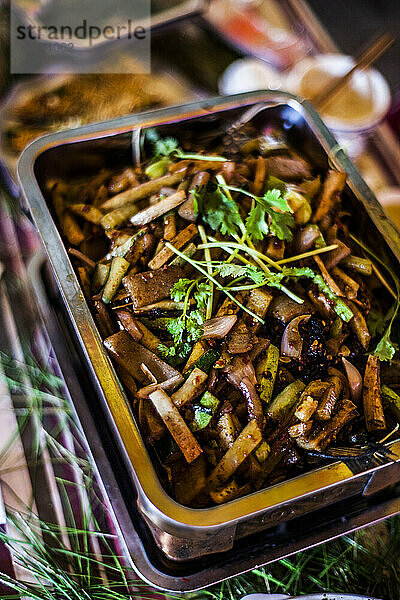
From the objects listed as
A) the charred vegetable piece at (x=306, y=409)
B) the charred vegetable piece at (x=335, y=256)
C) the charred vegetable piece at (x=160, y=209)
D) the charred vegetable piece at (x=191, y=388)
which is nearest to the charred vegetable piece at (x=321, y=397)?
the charred vegetable piece at (x=306, y=409)

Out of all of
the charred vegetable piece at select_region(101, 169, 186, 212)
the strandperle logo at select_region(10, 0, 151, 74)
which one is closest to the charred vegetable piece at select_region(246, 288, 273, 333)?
the charred vegetable piece at select_region(101, 169, 186, 212)

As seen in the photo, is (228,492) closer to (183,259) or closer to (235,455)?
(235,455)

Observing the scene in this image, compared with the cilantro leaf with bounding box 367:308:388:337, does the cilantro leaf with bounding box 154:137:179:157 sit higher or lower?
higher

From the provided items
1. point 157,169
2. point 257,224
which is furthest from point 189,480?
point 157,169

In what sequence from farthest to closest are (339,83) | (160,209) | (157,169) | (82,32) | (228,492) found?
(82,32) < (339,83) < (157,169) < (160,209) < (228,492)

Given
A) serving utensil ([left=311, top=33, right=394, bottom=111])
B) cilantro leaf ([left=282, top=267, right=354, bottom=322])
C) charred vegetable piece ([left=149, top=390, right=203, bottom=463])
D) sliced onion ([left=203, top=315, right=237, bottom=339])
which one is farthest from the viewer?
serving utensil ([left=311, top=33, right=394, bottom=111])

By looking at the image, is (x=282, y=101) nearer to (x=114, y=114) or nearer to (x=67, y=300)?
(x=114, y=114)

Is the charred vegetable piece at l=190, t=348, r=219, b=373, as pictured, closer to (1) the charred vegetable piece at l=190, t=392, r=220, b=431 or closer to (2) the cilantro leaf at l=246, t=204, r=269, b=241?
(1) the charred vegetable piece at l=190, t=392, r=220, b=431
